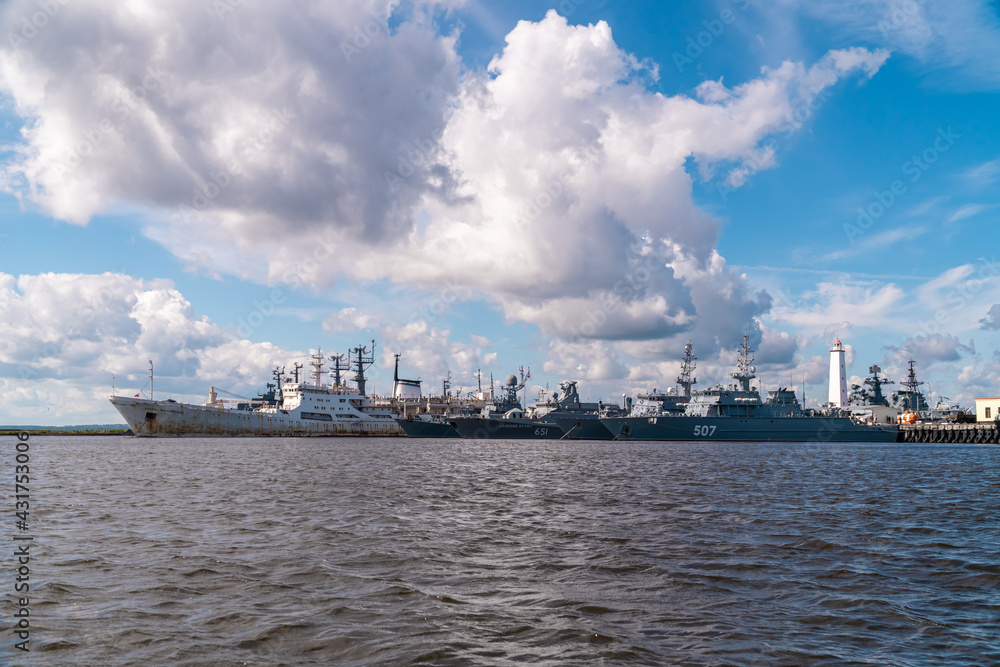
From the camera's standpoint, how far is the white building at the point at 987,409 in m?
87.3

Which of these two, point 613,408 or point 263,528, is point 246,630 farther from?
point 613,408

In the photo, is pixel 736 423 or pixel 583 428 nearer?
pixel 736 423

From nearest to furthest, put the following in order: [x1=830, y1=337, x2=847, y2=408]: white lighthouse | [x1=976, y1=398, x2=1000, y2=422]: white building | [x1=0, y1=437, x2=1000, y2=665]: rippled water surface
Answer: [x1=0, y1=437, x2=1000, y2=665]: rippled water surface
[x1=976, y1=398, x2=1000, y2=422]: white building
[x1=830, y1=337, x2=847, y2=408]: white lighthouse

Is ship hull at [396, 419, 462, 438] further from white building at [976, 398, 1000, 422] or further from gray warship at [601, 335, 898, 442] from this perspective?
white building at [976, 398, 1000, 422]

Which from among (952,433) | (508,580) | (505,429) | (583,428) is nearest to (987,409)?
(952,433)

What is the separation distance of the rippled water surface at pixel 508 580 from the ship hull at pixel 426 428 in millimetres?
72462

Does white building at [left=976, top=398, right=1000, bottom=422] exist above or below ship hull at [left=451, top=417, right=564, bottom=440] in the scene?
above

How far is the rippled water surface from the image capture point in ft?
21.2

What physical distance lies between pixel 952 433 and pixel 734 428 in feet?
115

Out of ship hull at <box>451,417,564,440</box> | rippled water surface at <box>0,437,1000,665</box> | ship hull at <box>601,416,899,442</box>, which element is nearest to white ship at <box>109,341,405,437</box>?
ship hull at <box>451,417,564,440</box>

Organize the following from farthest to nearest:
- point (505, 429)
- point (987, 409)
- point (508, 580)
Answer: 1. point (987, 409)
2. point (505, 429)
3. point (508, 580)

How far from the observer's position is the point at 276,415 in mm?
98250

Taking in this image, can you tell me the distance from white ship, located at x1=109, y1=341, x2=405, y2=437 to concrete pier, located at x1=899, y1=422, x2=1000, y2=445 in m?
80.0

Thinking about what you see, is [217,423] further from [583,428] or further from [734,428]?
[734,428]
